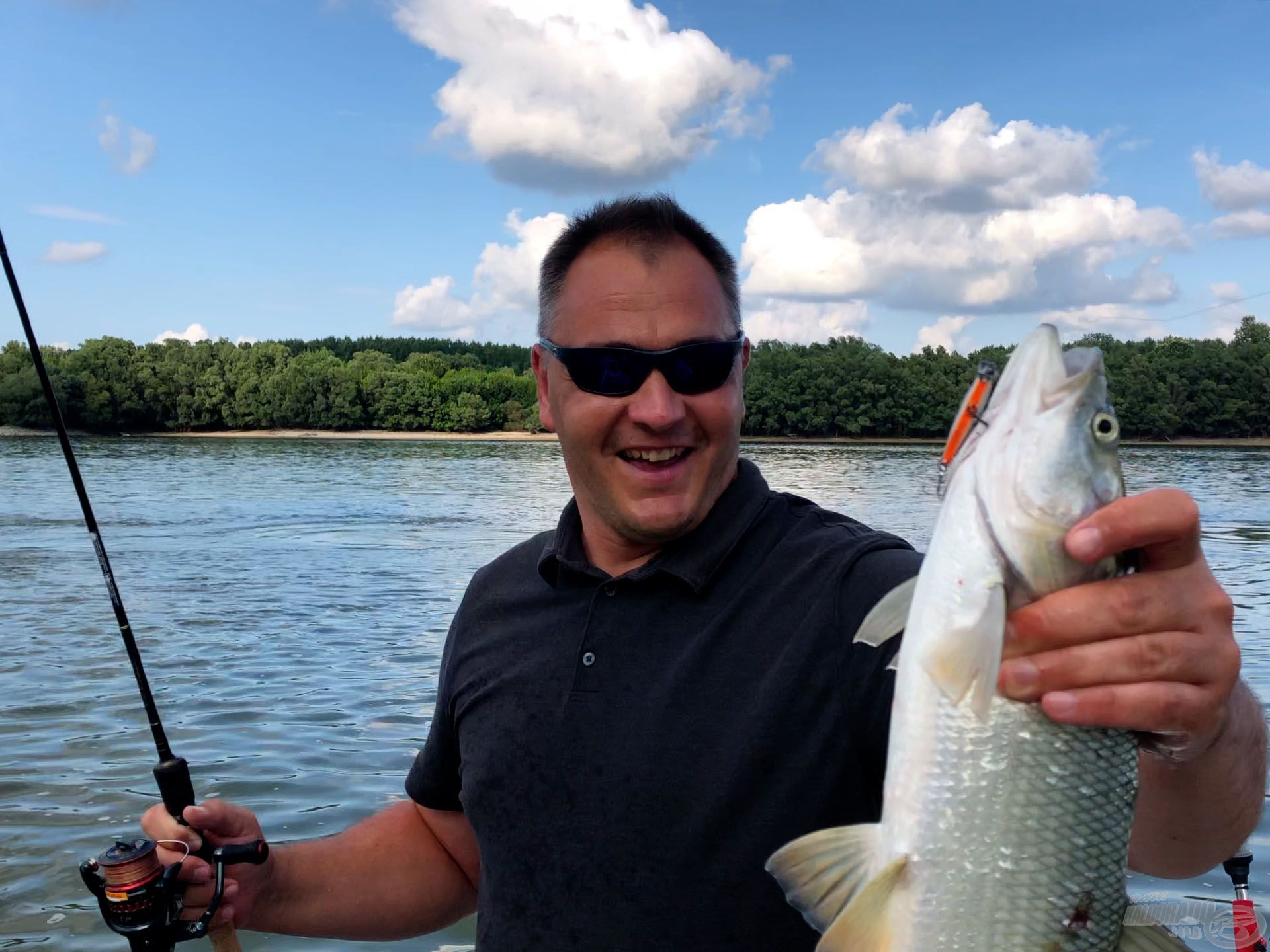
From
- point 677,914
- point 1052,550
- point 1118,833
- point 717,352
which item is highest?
point 717,352

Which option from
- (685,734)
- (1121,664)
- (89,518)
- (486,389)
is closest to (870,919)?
(1121,664)

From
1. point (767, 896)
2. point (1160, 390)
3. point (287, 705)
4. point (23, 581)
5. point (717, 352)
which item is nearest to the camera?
point (767, 896)

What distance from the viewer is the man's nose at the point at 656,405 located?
274 cm

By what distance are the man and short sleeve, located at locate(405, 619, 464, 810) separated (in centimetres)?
1

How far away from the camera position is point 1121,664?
159cm

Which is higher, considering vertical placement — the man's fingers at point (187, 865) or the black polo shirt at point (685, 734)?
the black polo shirt at point (685, 734)

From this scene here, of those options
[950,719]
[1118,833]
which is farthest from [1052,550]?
[1118,833]

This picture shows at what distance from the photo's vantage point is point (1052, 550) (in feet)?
5.31

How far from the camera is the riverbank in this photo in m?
75.9

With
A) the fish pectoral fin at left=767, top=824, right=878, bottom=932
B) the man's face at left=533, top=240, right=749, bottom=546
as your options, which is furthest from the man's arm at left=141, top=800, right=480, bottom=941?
the fish pectoral fin at left=767, top=824, right=878, bottom=932

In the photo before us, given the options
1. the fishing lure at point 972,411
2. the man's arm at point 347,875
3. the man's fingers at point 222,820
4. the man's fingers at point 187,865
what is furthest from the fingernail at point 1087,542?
the man's fingers at point 187,865

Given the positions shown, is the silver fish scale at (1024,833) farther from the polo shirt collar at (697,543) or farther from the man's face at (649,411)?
the man's face at (649,411)

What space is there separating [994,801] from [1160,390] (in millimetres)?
77617

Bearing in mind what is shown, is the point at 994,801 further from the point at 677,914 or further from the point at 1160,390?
the point at 1160,390
